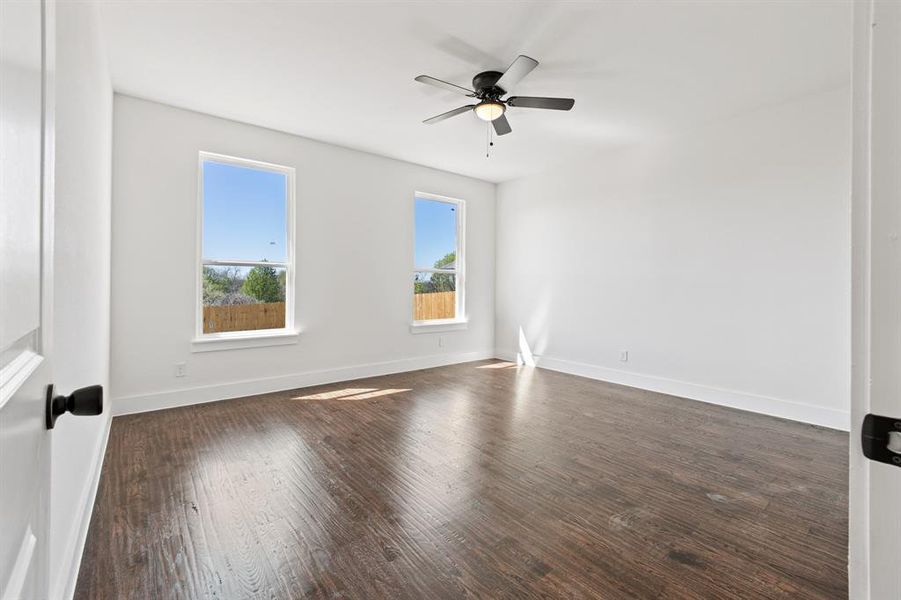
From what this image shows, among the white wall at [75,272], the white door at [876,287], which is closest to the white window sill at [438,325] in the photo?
the white wall at [75,272]

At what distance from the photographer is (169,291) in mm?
3820

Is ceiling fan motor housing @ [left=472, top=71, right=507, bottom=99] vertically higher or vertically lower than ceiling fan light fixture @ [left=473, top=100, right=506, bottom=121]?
higher

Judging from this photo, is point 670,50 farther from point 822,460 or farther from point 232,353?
point 232,353

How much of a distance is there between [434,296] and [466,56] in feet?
11.5

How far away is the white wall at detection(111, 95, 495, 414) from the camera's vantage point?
11.9ft

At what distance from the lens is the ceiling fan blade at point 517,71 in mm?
2645

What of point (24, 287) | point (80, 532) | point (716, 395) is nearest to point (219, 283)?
point (80, 532)

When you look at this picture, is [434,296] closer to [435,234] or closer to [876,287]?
[435,234]

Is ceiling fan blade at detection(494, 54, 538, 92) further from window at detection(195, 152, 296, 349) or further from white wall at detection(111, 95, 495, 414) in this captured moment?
window at detection(195, 152, 296, 349)

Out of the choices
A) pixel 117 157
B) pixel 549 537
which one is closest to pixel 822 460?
pixel 549 537

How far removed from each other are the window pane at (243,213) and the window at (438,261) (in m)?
1.86

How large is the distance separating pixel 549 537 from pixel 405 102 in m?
3.47

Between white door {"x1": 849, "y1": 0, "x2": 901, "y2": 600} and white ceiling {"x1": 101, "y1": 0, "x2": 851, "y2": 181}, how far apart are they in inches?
94.9

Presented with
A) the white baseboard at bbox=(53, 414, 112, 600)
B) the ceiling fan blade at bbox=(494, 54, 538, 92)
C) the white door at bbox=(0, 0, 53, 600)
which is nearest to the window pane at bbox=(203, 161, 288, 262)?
the white baseboard at bbox=(53, 414, 112, 600)
